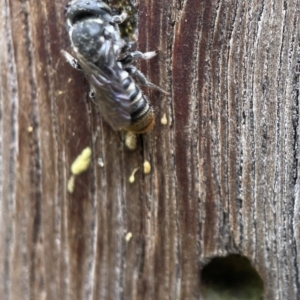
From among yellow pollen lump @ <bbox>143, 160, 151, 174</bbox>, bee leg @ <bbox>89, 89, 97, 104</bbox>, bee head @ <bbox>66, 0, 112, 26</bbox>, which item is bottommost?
yellow pollen lump @ <bbox>143, 160, 151, 174</bbox>

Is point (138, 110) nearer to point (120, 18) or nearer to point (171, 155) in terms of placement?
point (171, 155)

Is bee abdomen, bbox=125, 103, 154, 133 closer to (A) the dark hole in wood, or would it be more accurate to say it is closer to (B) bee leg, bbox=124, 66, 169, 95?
(B) bee leg, bbox=124, 66, 169, 95

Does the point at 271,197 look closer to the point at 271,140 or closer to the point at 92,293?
the point at 271,140

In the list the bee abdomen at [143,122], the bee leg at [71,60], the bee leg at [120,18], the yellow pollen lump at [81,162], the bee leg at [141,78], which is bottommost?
the yellow pollen lump at [81,162]

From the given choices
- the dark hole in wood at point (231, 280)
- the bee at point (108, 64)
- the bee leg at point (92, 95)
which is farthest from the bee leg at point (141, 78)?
the dark hole in wood at point (231, 280)

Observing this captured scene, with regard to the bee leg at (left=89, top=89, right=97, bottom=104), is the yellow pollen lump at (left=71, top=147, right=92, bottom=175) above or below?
below

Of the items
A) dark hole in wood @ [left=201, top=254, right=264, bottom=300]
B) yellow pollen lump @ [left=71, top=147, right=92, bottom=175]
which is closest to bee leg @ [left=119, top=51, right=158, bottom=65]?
yellow pollen lump @ [left=71, top=147, right=92, bottom=175]

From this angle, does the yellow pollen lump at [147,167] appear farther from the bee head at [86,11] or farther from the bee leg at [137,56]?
the bee head at [86,11]
